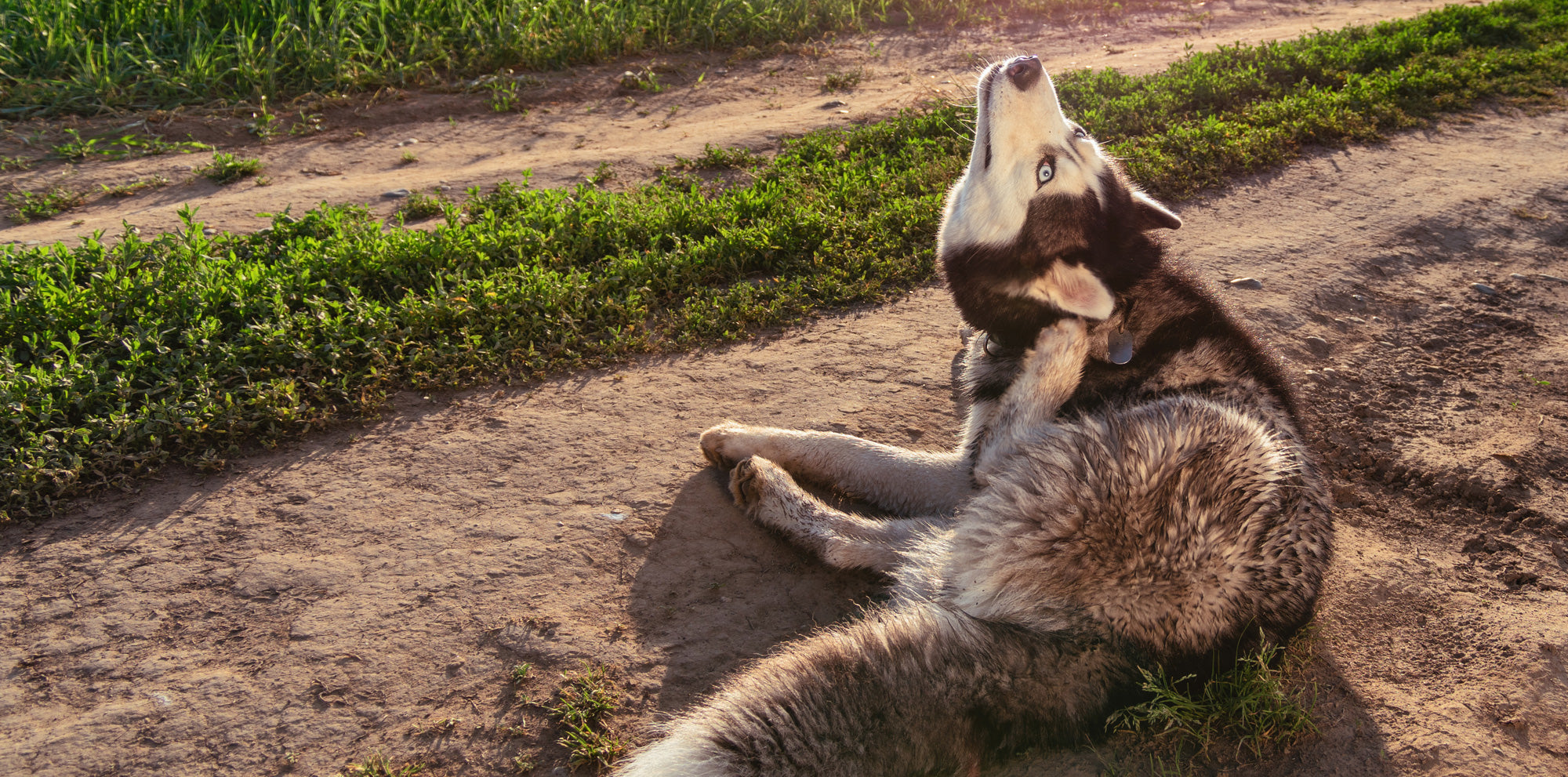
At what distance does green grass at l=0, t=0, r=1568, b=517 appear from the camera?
12.1ft

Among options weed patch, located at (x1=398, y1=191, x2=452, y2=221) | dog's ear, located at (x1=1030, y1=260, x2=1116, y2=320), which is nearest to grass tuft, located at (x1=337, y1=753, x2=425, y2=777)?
dog's ear, located at (x1=1030, y1=260, x2=1116, y2=320)

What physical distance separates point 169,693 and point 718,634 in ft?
5.49

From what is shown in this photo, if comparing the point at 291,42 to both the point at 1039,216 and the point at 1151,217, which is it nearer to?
the point at 1039,216

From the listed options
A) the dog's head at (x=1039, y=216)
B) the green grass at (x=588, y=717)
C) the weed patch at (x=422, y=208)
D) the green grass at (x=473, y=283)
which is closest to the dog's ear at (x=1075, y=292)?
the dog's head at (x=1039, y=216)

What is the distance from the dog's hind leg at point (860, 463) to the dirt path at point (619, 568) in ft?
0.74

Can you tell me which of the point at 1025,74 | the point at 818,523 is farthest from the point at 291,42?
the point at 818,523

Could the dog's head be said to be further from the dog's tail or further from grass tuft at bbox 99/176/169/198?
grass tuft at bbox 99/176/169/198

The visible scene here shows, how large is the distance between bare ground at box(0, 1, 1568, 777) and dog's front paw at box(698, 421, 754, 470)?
0.11 meters

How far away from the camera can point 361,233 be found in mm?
4875

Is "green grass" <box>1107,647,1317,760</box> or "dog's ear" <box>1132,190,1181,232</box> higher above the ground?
"dog's ear" <box>1132,190,1181,232</box>

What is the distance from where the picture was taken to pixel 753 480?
3.50 m

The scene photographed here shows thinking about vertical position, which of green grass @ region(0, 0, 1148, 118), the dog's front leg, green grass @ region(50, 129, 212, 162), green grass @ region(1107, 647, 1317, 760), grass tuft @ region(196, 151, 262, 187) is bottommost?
green grass @ region(1107, 647, 1317, 760)

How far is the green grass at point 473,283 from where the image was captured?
369 centimetres

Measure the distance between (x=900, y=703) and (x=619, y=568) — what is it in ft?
4.26
